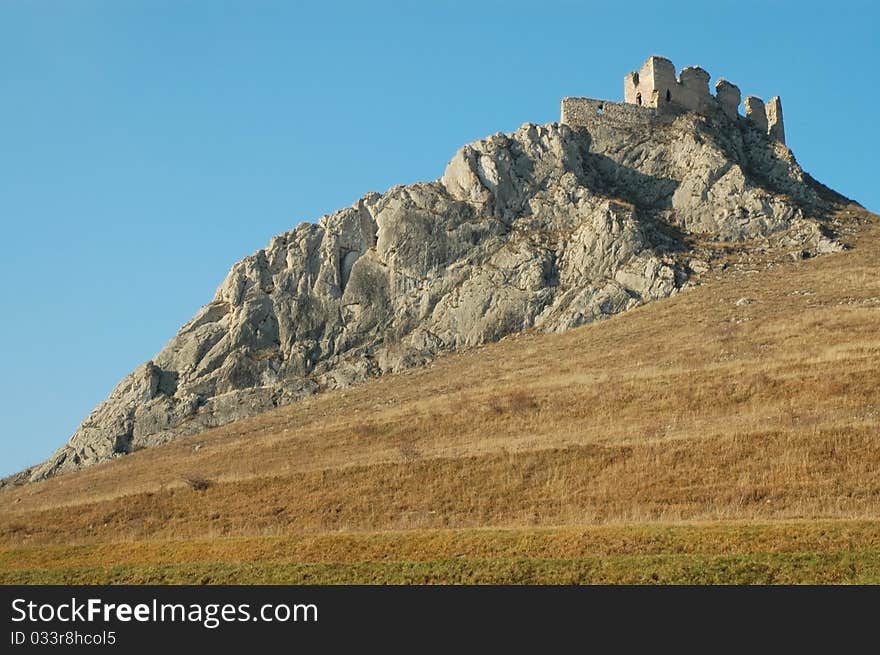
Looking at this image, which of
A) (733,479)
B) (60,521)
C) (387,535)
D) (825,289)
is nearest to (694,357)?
(825,289)

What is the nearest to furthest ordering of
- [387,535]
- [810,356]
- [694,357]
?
1. [387,535]
2. [810,356]
3. [694,357]

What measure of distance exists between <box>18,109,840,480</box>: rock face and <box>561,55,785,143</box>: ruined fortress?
1.49 metres

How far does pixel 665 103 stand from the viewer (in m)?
86.6

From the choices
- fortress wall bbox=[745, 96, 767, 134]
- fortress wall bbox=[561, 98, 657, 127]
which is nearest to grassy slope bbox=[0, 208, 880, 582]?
fortress wall bbox=[561, 98, 657, 127]

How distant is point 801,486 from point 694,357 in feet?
69.5

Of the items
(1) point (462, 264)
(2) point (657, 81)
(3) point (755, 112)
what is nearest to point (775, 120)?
(3) point (755, 112)

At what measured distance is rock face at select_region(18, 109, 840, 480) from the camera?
66.9 m

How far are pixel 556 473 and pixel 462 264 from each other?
4078 cm

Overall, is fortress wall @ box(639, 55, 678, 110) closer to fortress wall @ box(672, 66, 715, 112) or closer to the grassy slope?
fortress wall @ box(672, 66, 715, 112)

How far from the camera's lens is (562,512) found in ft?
98.2

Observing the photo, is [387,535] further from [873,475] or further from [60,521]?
[60,521]

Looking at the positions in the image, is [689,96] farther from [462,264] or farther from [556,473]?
[556,473]

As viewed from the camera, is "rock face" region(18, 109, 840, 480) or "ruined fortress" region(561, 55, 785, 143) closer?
"rock face" region(18, 109, 840, 480)

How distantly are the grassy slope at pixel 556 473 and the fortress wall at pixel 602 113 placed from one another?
26.3m
